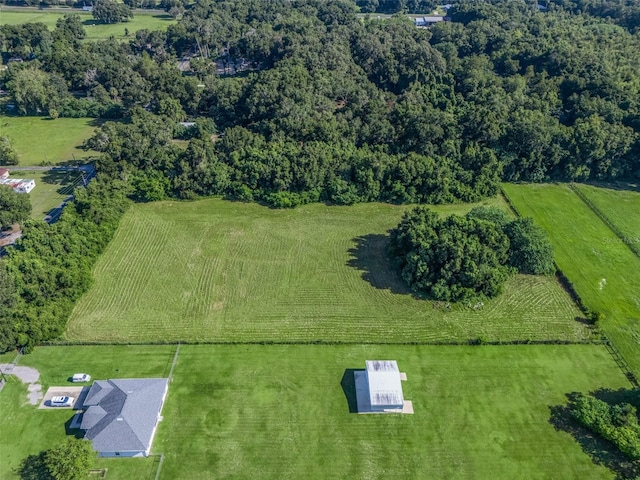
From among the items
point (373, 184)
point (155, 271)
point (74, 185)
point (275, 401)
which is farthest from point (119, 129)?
point (275, 401)

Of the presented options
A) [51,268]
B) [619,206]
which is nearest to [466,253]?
[619,206]

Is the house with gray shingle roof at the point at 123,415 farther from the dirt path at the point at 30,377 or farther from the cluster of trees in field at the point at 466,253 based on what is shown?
the cluster of trees in field at the point at 466,253

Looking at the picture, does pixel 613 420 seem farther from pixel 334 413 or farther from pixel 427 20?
pixel 427 20

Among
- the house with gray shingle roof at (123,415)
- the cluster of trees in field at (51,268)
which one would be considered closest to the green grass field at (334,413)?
the house with gray shingle roof at (123,415)

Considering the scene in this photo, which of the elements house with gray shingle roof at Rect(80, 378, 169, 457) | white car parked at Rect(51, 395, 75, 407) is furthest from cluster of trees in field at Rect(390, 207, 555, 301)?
white car parked at Rect(51, 395, 75, 407)

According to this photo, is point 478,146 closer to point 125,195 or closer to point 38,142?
point 125,195

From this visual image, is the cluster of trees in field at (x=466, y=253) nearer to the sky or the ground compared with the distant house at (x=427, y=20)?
nearer to the ground

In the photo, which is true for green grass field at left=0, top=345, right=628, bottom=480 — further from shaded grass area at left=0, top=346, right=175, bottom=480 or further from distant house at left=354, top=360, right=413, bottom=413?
distant house at left=354, top=360, right=413, bottom=413
